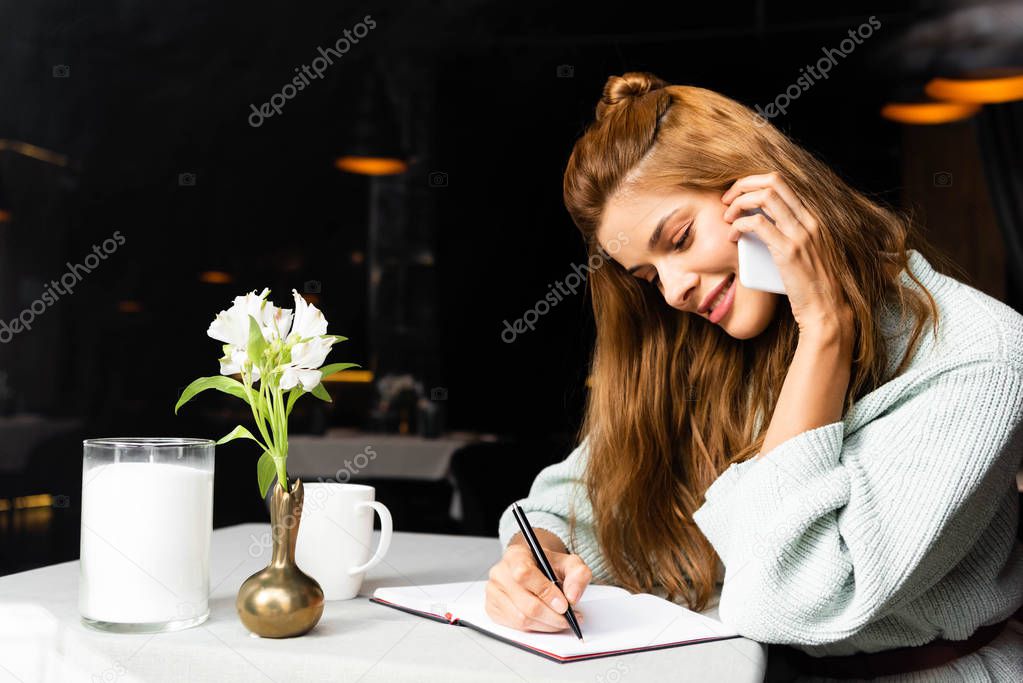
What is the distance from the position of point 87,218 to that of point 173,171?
0.30m

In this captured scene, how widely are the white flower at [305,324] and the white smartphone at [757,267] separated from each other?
56 cm

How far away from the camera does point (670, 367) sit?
1518mm

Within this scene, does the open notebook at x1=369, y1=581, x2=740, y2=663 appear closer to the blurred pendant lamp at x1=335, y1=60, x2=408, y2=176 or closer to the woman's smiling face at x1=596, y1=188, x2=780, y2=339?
the woman's smiling face at x1=596, y1=188, x2=780, y2=339

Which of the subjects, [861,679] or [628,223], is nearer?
[861,679]

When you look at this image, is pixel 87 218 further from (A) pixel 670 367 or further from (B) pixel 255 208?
(A) pixel 670 367

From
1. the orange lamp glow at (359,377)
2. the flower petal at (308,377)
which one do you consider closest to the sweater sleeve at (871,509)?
the flower petal at (308,377)

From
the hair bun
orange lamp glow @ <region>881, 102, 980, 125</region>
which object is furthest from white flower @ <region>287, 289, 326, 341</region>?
orange lamp glow @ <region>881, 102, 980, 125</region>

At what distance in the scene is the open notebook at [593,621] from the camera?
2.99ft

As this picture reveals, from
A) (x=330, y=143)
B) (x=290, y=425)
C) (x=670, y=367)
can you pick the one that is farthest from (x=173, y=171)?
(x=670, y=367)

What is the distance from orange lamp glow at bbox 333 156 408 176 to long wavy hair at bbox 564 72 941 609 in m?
1.59

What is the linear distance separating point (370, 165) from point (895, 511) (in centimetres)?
233

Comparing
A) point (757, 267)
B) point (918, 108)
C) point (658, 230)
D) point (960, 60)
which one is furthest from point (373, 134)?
point (757, 267)

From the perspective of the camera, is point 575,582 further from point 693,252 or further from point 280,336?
point 693,252

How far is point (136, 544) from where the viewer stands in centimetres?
94
